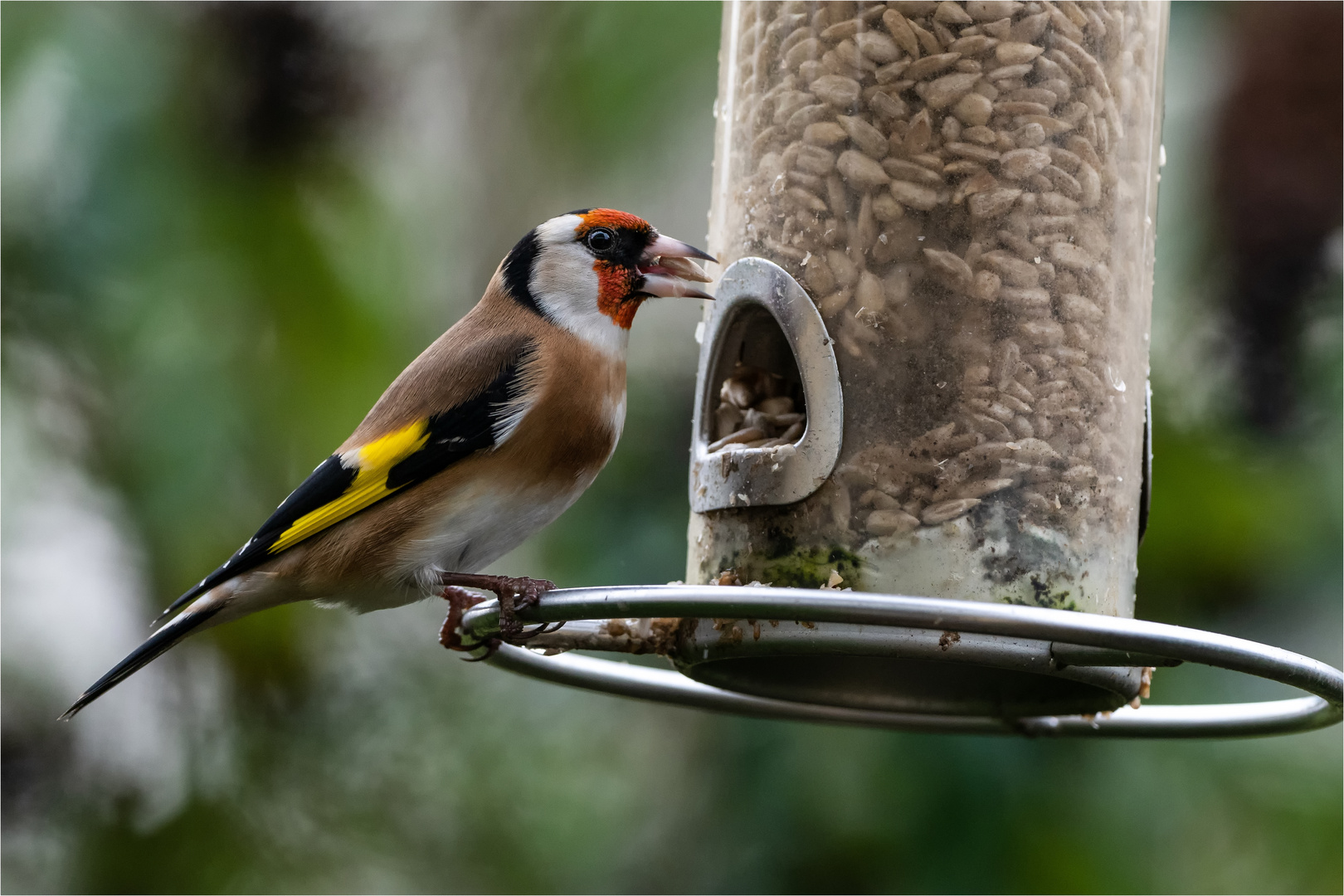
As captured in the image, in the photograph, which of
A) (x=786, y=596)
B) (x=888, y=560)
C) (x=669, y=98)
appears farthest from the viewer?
(x=669, y=98)

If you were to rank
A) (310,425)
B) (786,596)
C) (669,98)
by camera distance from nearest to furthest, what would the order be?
1. (786,596)
2. (310,425)
3. (669,98)

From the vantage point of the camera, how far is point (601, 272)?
338cm

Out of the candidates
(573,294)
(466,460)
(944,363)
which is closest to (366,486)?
(466,460)

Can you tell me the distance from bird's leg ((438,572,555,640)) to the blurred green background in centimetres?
114

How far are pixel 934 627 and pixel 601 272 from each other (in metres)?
1.71

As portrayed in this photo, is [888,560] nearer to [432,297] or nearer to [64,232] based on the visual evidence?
[432,297]

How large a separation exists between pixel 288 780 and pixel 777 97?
2570 millimetres

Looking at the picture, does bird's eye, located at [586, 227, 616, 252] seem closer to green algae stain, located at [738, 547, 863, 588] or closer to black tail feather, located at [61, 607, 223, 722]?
green algae stain, located at [738, 547, 863, 588]

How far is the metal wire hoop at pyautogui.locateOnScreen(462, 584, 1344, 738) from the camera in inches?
76.9

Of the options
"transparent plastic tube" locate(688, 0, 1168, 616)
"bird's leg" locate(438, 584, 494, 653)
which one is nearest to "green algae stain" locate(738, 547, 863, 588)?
"transparent plastic tube" locate(688, 0, 1168, 616)

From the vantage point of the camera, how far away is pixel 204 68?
161 inches

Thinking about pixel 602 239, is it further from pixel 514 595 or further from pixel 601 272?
pixel 514 595

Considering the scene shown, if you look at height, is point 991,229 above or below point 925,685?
above

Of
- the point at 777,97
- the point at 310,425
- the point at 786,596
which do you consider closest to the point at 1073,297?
the point at 777,97
